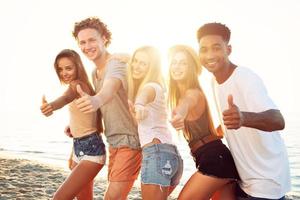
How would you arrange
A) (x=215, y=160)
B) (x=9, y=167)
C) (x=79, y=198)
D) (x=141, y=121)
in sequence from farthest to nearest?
(x=9, y=167)
(x=79, y=198)
(x=141, y=121)
(x=215, y=160)

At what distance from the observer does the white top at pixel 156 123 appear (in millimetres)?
4656

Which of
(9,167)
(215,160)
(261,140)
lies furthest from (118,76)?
(9,167)

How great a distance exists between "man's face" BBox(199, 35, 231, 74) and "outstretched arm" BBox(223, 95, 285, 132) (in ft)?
2.63

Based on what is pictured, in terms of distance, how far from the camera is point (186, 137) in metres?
4.50

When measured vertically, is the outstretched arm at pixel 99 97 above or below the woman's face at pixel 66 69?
below

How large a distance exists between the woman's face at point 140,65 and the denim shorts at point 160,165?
76cm

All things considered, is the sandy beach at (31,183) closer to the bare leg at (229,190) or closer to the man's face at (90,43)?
the man's face at (90,43)

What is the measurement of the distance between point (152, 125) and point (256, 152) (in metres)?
1.13

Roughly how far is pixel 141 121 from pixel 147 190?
70 centimetres

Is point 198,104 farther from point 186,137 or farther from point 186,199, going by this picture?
point 186,199

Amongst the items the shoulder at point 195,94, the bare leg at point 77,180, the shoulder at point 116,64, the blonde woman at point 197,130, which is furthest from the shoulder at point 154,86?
the bare leg at point 77,180

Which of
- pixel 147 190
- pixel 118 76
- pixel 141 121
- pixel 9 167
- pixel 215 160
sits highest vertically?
pixel 118 76

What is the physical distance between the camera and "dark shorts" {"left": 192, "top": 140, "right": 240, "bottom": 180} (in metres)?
4.24

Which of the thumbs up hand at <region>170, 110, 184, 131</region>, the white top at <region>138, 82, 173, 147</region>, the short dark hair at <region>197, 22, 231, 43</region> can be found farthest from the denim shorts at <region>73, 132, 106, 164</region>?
the short dark hair at <region>197, 22, 231, 43</region>
